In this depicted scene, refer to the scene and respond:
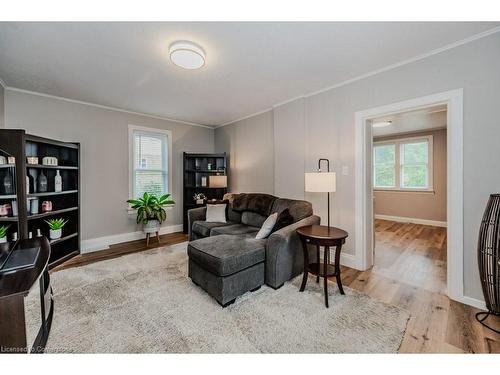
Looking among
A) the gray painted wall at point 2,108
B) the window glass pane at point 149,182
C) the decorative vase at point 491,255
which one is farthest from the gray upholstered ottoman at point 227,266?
the gray painted wall at point 2,108

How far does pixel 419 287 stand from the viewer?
93.3 inches

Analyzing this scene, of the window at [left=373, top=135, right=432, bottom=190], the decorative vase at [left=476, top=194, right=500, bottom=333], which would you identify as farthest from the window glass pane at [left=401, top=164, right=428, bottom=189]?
Answer: the decorative vase at [left=476, top=194, right=500, bottom=333]

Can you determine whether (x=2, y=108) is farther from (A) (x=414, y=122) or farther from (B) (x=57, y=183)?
(A) (x=414, y=122)

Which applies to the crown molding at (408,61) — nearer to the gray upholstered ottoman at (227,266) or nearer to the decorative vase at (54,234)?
the gray upholstered ottoman at (227,266)

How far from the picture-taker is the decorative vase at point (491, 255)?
1700 mm

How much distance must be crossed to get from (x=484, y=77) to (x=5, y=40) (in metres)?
4.33

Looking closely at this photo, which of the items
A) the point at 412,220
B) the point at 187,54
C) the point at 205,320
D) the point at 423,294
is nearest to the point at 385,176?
the point at 412,220

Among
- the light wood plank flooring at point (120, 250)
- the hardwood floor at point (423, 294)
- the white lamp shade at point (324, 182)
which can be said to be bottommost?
the hardwood floor at point (423, 294)

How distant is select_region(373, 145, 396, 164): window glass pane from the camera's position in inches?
231

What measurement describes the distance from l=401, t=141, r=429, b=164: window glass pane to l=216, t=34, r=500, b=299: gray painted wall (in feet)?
12.9

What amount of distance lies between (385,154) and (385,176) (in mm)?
621

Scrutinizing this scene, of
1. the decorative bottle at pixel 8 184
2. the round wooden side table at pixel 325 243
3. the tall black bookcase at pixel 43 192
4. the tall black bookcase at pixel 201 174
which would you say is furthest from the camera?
the tall black bookcase at pixel 201 174

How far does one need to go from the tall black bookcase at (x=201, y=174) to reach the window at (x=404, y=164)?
4.45 meters

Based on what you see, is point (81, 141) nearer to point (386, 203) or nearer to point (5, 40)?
point (5, 40)
